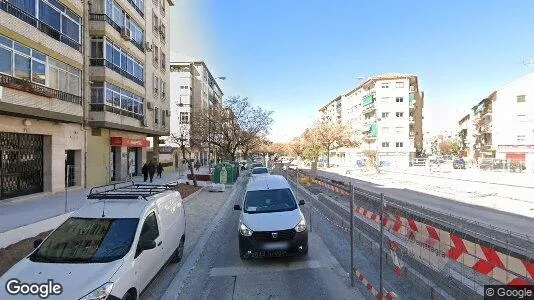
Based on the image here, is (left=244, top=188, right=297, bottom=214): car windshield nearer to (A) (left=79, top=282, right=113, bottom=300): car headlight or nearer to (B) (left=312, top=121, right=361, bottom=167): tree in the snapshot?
(A) (left=79, top=282, right=113, bottom=300): car headlight

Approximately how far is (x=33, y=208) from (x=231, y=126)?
26.6 m

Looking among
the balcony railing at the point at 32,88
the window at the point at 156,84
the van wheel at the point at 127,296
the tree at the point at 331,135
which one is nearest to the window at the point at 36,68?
the balcony railing at the point at 32,88

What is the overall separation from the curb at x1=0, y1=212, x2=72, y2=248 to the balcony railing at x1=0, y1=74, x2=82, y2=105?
6.70m

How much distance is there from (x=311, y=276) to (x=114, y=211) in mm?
3723

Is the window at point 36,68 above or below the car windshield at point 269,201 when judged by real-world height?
above

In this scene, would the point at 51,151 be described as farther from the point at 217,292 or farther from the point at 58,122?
the point at 217,292

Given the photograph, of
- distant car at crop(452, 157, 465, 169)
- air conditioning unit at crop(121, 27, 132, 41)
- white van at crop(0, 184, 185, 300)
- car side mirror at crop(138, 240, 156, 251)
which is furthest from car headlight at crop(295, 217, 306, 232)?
distant car at crop(452, 157, 465, 169)

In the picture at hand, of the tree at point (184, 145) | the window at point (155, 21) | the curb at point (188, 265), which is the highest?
the window at point (155, 21)

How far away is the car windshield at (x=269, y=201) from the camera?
8516mm

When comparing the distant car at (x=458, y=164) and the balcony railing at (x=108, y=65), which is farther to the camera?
the distant car at (x=458, y=164)

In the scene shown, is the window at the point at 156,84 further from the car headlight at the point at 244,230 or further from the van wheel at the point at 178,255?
the car headlight at the point at 244,230

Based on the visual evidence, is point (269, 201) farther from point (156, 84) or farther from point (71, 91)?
point (156, 84)

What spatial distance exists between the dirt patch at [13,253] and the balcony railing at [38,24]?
10713 millimetres

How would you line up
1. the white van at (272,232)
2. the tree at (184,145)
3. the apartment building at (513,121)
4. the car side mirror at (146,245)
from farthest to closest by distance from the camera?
the apartment building at (513,121) < the tree at (184,145) < the white van at (272,232) < the car side mirror at (146,245)
